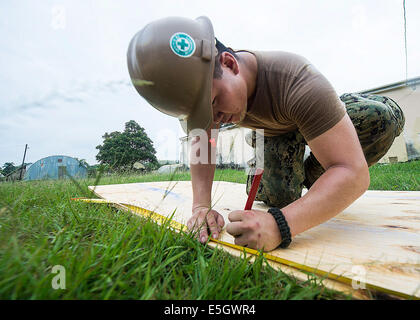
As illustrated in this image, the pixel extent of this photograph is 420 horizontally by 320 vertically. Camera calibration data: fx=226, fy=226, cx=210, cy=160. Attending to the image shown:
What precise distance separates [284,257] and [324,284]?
0.19 m

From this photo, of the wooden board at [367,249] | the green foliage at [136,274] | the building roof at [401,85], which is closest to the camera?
the green foliage at [136,274]

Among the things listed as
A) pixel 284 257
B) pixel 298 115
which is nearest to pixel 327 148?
pixel 298 115

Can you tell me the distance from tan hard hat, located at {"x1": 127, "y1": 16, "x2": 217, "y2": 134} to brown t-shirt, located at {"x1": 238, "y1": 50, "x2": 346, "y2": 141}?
39 cm

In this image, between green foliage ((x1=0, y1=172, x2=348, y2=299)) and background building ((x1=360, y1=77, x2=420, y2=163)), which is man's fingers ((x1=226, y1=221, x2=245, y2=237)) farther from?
background building ((x1=360, y1=77, x2=420, y2=163))

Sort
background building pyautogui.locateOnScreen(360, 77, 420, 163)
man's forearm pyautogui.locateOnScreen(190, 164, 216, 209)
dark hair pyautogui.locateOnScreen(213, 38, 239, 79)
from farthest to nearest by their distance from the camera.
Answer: background building pyautogui.locateOnScreen(360, 77, 420, 163)
man's forearm pyautogui.locateOnScreen(190, 164, 216, 209)
dark hair pyautogui.locateOnScreen(213, 38, 239, 79)

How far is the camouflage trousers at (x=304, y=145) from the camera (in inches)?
66.7

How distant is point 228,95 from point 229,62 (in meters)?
0.21

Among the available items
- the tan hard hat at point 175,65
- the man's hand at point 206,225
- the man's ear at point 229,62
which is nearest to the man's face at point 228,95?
the man's ear at point 229,62

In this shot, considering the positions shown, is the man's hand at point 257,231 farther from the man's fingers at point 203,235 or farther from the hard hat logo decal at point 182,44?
the hard hat logo decal at point 182,44

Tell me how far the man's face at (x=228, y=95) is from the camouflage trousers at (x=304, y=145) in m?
0.76

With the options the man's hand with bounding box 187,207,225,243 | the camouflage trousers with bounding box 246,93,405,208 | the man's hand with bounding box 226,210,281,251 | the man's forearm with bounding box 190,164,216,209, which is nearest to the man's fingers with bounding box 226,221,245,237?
the man's hand with bounding box 226,210,281,251

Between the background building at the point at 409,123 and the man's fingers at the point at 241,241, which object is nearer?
the man's fingers at the point at 241,241

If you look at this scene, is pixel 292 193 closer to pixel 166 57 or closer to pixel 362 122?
pixel 362 122

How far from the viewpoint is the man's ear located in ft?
4.14
